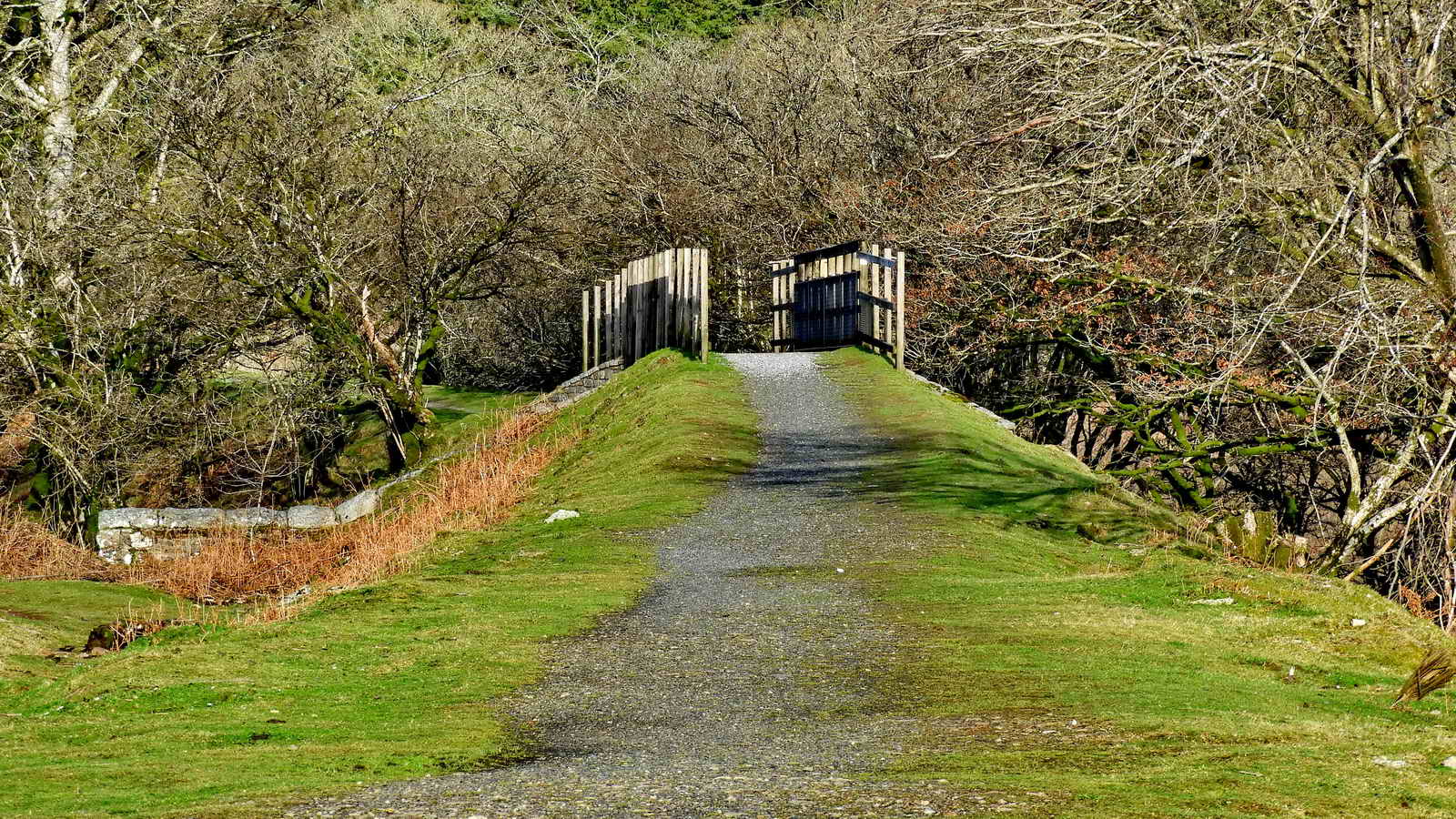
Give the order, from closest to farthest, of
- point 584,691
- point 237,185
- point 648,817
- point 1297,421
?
point 648,817 → point 584,691 → point 1297,421 → point 237,185

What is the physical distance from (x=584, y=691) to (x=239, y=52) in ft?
78.9

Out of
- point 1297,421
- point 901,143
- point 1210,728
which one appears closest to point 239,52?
point 901,143

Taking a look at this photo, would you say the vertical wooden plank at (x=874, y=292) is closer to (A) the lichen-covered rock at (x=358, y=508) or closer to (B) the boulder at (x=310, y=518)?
(A) the lichen-covered rock at (x=358, y=508)

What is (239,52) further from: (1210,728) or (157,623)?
(1210,728)

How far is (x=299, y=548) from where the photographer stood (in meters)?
19.4

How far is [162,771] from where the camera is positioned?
6344 millimetres

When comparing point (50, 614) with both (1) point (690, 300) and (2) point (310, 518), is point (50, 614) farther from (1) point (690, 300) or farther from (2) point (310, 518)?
(1) point (690, 300)

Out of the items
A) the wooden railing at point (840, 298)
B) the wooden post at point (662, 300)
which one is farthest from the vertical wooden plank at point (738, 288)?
the wooden post at point (662, 300)

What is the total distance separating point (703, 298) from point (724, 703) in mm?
18463

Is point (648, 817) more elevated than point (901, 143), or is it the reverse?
point (901, 143)

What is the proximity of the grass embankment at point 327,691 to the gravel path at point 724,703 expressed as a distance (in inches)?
14.3

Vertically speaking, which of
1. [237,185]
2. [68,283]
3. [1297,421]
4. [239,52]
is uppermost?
[239,52]

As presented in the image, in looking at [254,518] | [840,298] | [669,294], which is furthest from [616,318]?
[254,518]

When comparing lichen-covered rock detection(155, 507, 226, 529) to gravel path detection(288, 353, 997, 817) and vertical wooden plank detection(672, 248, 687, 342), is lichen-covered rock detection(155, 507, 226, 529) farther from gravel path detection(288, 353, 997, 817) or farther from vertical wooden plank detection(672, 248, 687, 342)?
vertical wooden plank detection(672, 248, 687, 342)
